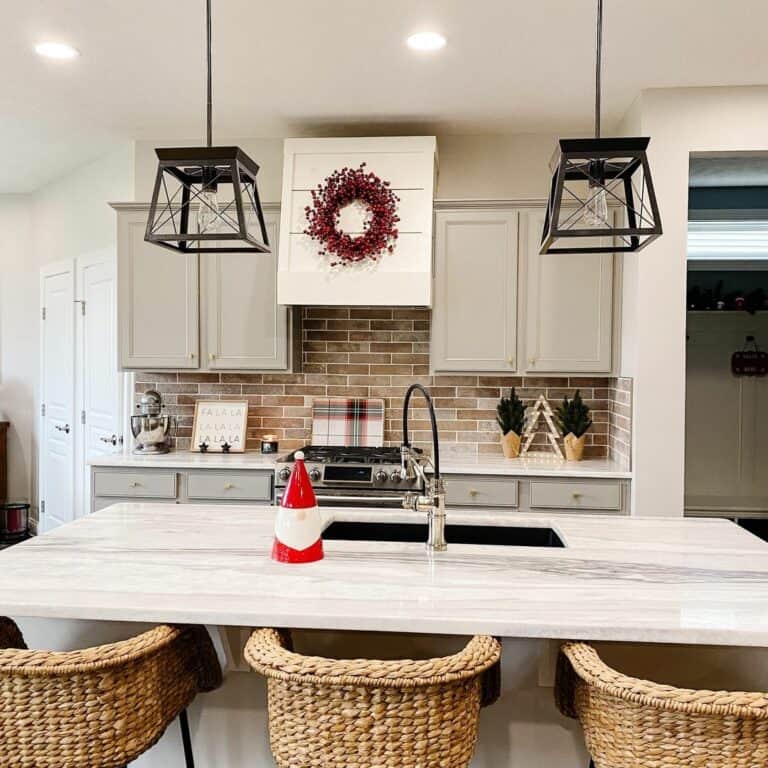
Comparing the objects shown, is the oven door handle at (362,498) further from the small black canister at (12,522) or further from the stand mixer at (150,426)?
the small black canister at (12,522)

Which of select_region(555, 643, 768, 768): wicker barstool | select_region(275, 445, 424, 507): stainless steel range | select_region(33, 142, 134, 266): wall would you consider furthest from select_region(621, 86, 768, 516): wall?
select_region(33, 142, 134, 266): wall

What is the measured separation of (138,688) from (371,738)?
0.52 metres

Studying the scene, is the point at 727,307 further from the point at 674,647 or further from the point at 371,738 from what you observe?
the point at 371,738

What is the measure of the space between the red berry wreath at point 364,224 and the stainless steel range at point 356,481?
107cm

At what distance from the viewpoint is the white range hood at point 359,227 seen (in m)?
3.88

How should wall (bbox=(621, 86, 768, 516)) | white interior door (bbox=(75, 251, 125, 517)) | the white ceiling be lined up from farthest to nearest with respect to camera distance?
white interior door (bbox=(75, 251, 125, 517)), wall (bbox=(621, 86, 768, 516)), the white ceiling

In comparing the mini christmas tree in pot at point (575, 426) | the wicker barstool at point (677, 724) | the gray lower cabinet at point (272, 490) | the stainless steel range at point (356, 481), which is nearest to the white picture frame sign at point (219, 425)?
the gray lower cabinet at point (272, 490)

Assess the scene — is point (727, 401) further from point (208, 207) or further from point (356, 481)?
point (208, 207)

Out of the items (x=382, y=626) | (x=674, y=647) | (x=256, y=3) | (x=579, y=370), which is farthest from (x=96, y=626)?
(x=579, y=370)

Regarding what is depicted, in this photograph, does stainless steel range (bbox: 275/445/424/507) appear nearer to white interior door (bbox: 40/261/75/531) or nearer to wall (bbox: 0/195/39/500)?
white interior door (bbox: 40/261/75/531)

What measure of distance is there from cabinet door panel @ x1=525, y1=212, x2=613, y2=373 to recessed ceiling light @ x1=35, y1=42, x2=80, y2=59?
235 centimetres

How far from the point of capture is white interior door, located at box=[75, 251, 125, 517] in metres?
4.86

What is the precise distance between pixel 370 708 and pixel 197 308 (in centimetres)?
313

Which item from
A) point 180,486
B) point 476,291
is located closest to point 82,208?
point 180,486
